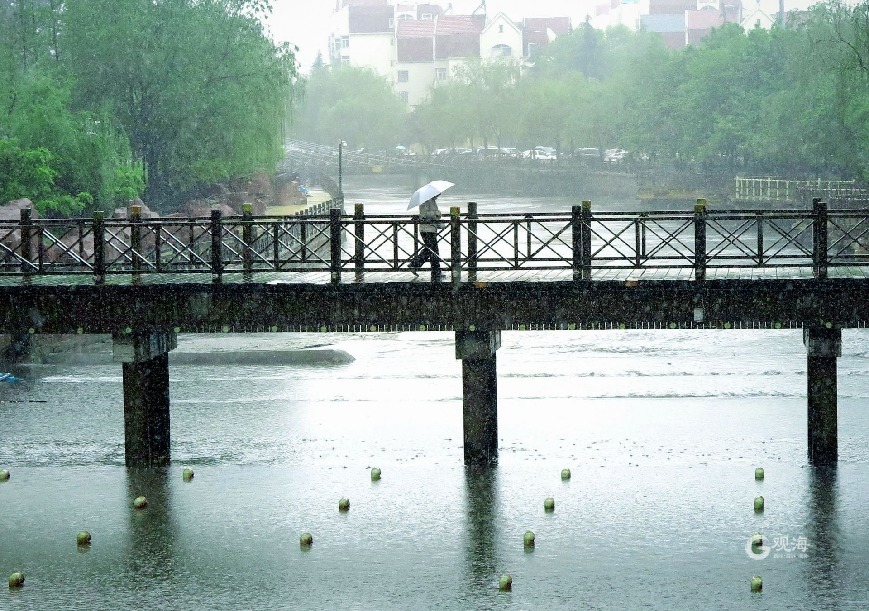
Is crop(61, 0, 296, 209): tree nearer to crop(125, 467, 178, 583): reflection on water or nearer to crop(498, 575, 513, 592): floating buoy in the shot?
crop(125, 467, 178, 583): reflection on water

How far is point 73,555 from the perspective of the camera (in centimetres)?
1777

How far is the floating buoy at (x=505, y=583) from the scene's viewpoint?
16.2m

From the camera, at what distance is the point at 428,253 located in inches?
823

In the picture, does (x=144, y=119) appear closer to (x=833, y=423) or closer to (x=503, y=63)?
(x=833, y=423)

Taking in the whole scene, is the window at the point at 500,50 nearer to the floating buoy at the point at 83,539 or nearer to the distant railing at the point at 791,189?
the distant railing at the point at 791,189

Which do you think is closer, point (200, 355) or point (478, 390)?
point (478, 390)

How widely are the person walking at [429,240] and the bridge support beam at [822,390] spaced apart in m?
5.35

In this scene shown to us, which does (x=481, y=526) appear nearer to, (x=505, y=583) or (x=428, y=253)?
(x=505, y=583)

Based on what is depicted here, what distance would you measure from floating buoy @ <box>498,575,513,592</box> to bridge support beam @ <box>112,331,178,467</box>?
23.5 ft

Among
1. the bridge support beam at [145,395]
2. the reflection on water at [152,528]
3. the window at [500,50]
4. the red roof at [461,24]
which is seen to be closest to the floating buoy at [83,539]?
the reflection on water at [152,528]

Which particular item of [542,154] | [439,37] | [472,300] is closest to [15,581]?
[472,300]

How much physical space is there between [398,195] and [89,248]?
68.6 meters

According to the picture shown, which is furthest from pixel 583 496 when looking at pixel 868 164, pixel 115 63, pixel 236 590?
pixel 868 164

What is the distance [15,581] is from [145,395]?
16.5 ft
